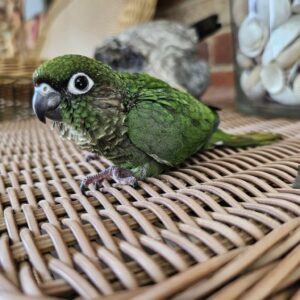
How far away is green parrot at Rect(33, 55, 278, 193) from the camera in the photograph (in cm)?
36

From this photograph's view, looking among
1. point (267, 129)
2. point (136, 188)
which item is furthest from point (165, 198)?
point (267, 129)

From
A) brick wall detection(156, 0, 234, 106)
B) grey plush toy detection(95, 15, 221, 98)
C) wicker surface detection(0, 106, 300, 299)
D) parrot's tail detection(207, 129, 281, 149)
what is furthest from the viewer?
brick wall detection(156, 0, 234, 106)

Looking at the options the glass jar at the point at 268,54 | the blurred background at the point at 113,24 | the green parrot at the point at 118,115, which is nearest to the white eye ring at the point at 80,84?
the green parrot at the point at 118,115

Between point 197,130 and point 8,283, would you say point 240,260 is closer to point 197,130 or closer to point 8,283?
point 8,283

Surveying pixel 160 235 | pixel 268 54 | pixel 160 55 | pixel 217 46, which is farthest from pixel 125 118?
pixel 217 46

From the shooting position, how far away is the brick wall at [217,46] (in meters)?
1.14

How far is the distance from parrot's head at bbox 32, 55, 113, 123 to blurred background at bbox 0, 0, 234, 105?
63 cm

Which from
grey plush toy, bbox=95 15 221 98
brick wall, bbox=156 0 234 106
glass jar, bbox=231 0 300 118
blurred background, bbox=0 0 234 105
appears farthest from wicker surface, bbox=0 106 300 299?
brick wall, bbox=156 0 234 106

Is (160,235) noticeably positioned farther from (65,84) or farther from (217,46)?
(217,46)

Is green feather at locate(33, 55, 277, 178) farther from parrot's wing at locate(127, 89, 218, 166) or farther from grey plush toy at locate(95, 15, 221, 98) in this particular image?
grey plush toy at locate(95, 15, 221, 98)

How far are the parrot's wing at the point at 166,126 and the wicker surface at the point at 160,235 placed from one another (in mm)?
26

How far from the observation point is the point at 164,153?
0.40 metres

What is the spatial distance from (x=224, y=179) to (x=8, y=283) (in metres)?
0.22

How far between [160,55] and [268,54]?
284 mm
